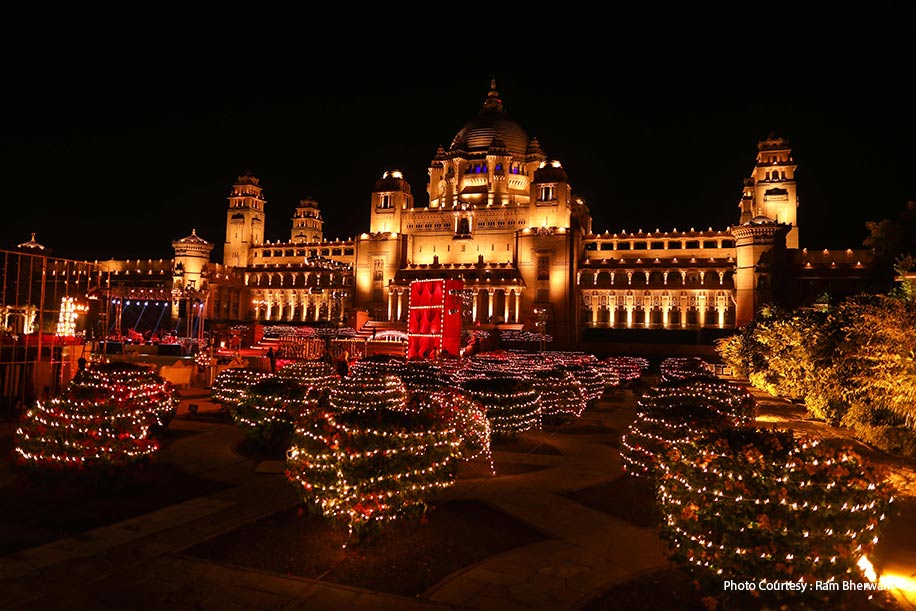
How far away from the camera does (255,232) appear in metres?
94.4

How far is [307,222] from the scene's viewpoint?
109m

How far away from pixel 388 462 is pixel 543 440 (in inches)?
364

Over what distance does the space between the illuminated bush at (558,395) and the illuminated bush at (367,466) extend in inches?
351

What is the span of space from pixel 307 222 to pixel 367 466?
106 metres

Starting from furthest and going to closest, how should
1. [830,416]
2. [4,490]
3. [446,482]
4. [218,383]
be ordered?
[830,416], [218,383], [4,490], [446,482]

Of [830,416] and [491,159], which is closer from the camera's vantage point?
[830,416]

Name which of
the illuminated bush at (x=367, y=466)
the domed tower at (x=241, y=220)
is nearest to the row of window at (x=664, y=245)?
the domed tower at (x=241, y=220)

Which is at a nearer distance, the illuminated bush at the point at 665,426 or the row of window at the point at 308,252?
the illuminated bush at the point at 665,426

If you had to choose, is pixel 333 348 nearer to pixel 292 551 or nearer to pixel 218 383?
pixel 218 383

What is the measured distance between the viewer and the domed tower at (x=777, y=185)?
71.4 m

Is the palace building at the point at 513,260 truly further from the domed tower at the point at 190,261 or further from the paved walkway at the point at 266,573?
the paved walkway at the point at 266,573

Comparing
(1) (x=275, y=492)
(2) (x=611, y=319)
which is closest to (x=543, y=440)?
(1) (x=275, y=492)

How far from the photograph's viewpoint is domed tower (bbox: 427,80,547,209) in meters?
85.0

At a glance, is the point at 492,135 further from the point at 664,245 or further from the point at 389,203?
the point at 664,245
